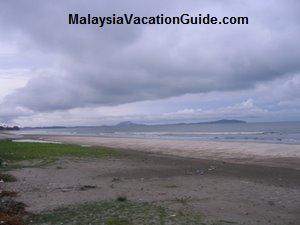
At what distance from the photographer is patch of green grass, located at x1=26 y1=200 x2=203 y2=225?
10.3 m

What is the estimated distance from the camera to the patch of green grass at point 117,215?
10297 millimetres

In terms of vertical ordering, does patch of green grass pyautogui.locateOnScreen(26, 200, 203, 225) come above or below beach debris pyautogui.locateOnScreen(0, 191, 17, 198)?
below

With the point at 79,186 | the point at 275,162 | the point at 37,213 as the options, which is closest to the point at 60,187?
the point at 79,186

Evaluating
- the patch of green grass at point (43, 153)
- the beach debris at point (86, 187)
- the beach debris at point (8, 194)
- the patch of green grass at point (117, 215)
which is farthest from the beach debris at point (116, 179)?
the patch of green grass at point (43, 153)

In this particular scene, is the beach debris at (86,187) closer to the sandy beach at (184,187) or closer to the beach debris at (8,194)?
the sandy beach at (184,187)

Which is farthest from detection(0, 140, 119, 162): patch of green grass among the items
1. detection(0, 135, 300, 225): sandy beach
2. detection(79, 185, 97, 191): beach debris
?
detection(79, 185, 97, 191): beach debris

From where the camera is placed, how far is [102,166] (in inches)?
965

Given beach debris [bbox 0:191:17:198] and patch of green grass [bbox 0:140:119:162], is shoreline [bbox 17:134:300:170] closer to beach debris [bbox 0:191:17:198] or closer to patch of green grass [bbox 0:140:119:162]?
patch of green grass [bbox 0:140:119:162]

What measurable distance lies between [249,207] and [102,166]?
1367cm

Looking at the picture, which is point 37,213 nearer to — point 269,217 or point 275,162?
point 269,217

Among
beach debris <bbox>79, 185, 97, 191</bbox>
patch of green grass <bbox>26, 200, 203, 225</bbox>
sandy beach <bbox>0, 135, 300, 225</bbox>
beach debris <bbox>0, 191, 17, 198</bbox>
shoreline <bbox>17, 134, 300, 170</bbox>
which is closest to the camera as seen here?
patch of green grass <bbox>26, 200, 203, 225</bbox>

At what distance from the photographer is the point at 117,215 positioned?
10.9 metres

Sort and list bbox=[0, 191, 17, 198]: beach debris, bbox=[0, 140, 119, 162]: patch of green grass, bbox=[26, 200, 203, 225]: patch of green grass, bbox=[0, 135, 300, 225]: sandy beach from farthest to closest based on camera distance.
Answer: bbox=[0, 140, 119, 162]: patch of green grass
bbox=[0, 191, 17, 198]: beach debris
bbox=[0, 135, 300, 225]: sandy beach
bbox=[26, 200, 203, 225]: patch of green grass

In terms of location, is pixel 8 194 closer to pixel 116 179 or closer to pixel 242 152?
pixel 116 179
